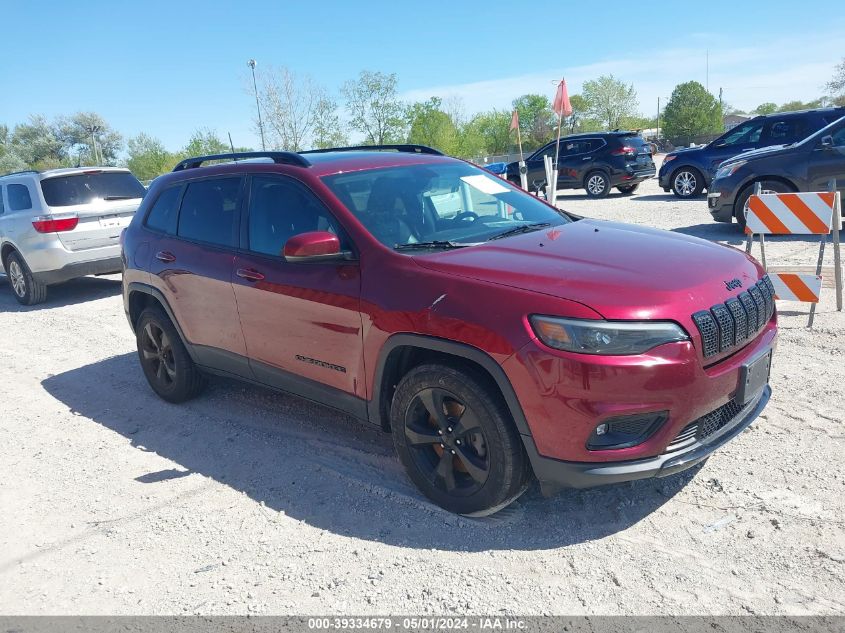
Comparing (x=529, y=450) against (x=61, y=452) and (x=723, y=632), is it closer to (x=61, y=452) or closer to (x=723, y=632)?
(x=723, y=632)

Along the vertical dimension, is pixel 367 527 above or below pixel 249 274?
below

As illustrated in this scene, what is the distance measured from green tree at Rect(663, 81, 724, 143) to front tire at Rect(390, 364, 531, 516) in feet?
200

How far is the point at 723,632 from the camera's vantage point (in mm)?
2512

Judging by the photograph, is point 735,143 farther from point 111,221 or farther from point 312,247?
point 312,247

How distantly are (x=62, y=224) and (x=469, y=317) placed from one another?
8378 mm

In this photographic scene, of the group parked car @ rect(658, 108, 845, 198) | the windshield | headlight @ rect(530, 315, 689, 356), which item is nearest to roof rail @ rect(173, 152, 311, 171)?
the windshield

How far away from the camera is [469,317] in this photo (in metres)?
3.07

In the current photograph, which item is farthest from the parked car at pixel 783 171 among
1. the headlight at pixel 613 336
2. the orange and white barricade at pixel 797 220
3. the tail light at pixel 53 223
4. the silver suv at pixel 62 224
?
the tail light at pixel 53 223

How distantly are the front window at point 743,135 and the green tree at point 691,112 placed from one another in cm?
4748

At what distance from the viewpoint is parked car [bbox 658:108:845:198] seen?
43.7 ft

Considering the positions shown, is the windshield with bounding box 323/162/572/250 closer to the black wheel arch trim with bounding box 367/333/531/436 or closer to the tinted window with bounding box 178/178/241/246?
the black wheel arch trim with bounding box 367/333/531/436

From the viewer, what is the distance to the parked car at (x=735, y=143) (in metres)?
13.3

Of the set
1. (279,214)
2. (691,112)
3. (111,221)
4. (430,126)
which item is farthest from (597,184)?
(691,112)

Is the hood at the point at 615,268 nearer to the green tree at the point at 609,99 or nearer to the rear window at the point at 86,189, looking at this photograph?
the rear window at the point at 86,189
